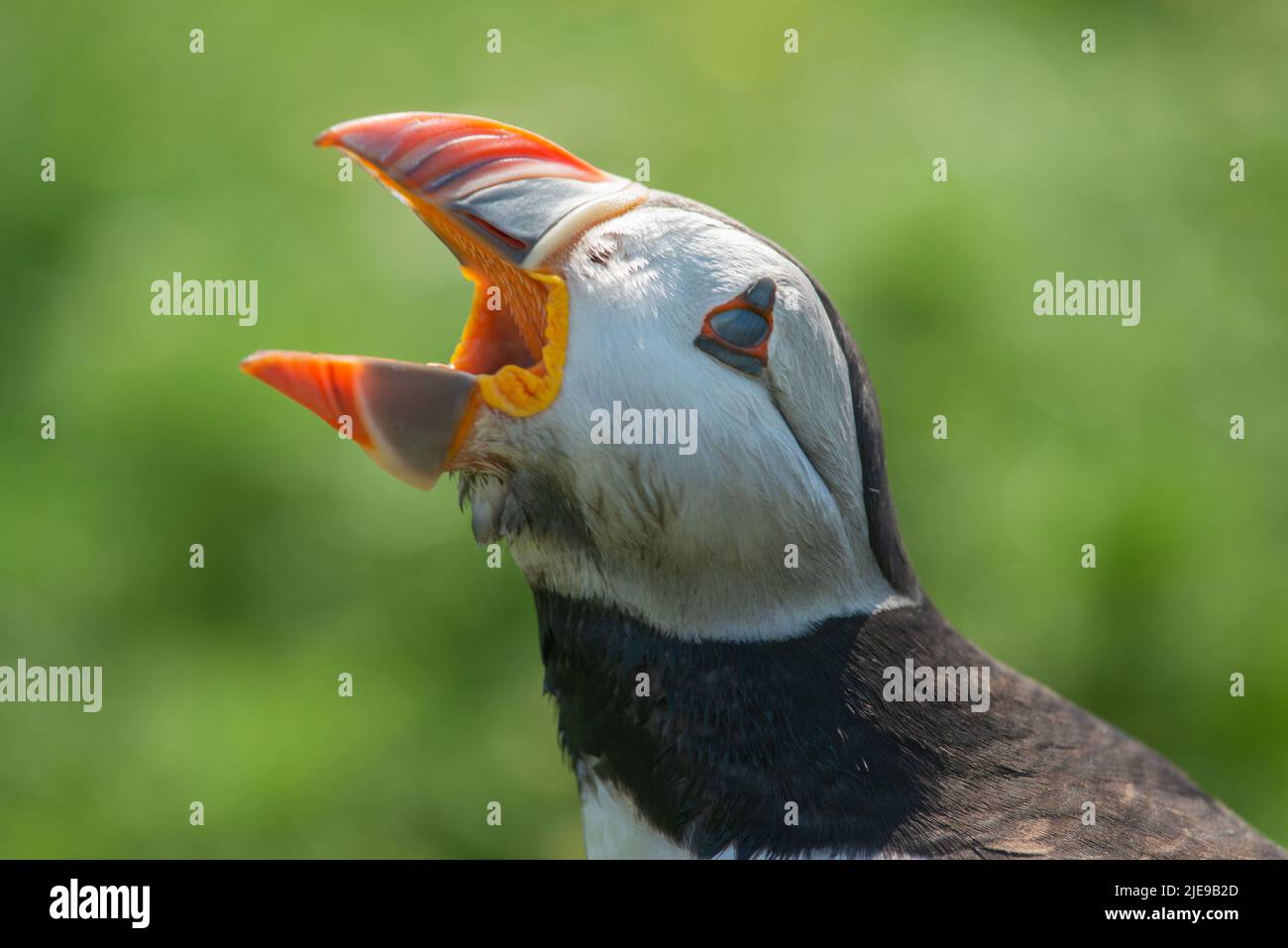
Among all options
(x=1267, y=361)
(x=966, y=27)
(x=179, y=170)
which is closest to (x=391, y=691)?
(x=179, y=170)

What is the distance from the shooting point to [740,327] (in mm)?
3086

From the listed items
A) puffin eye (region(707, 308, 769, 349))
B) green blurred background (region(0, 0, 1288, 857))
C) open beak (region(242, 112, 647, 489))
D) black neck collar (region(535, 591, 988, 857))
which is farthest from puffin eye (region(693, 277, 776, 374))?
green blurred background (region(0, 0, 1288, 857))

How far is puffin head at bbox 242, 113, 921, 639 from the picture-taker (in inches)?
119

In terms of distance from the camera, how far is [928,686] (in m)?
3.33

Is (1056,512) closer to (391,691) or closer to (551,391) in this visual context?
(391,691)

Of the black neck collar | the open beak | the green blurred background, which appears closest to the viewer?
the open beak

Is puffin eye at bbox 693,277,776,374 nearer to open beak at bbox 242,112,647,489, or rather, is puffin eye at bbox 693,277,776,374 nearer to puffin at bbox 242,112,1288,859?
puffin at bbox 242,112,1288,859

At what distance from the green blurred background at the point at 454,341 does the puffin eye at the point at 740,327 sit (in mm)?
3372

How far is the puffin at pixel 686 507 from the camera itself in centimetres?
305

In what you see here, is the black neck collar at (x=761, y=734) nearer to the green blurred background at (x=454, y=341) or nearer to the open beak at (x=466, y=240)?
the open beak at (x=466, y=240)

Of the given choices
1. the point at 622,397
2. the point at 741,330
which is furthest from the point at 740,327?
the point at 622,397

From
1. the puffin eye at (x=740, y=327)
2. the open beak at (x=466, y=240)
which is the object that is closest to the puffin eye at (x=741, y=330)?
the puffin eye at (x=740, y=327)

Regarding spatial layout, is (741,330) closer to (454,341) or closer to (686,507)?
(686,507)
